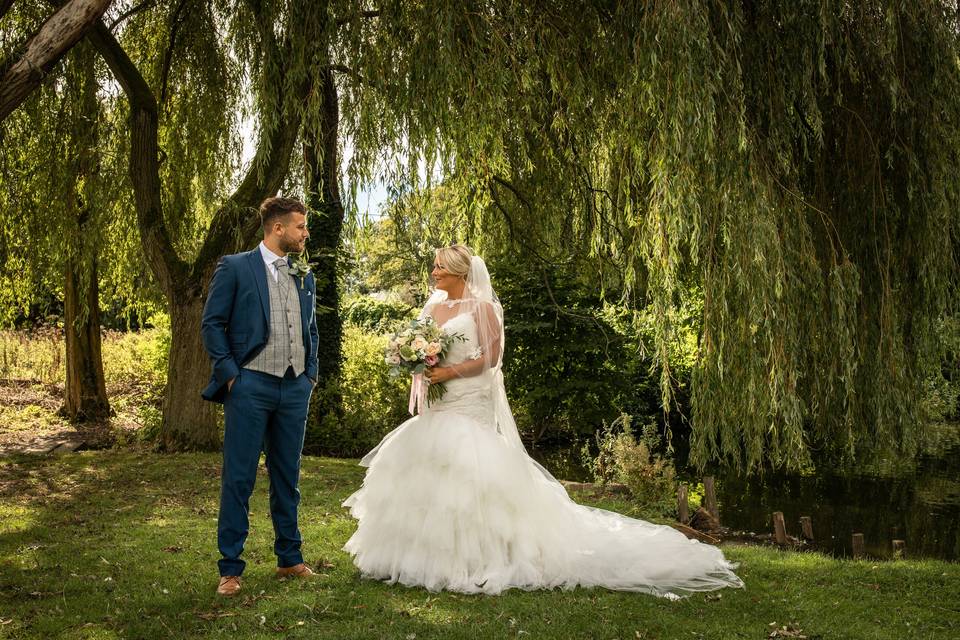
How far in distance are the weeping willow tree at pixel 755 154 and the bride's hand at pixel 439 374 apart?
120 cm

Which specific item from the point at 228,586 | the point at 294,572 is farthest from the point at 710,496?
the point at 228,586

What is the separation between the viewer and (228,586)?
13.4 feet

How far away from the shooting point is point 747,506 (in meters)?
10.3

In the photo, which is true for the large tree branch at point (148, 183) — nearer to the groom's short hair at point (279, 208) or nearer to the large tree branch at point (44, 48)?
the large tree branch at point (44, 48)

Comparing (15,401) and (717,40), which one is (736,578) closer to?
(717,40)

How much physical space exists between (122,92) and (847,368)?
8.49 meters

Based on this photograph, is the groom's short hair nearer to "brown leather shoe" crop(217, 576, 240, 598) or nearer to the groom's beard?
the groom's beard

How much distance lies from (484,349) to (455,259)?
0.54 metres

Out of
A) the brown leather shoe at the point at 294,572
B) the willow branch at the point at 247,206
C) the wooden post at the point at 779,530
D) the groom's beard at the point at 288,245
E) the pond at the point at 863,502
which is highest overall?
the willow branch at the point at 247,206

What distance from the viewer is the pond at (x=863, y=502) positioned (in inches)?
357

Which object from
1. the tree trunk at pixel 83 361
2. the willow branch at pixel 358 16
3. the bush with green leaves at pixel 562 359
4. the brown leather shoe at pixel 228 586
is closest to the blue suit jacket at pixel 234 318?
the brown leather shoe at pixel 228 586

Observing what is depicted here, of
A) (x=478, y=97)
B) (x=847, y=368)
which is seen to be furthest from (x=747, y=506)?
(x=478, y=97)

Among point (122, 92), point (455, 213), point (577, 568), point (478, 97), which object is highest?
point (122, 92)

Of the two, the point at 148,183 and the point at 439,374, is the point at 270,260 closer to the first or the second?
the point at 439,374
